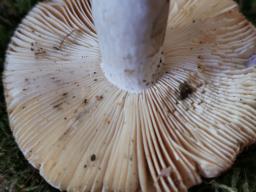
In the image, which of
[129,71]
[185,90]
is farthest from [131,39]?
[185,90]

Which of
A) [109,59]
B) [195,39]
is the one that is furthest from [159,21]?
[195,39]

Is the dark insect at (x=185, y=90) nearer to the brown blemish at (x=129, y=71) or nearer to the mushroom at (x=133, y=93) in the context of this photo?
the mushroom at (x=133, y=93)

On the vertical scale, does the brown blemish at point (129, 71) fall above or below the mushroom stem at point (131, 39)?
below

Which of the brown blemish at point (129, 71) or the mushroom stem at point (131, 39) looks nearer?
the mushroom stem at point (131, 39)

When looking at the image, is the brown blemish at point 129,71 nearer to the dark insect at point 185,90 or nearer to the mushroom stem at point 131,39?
the mushroom stem at point 131,39

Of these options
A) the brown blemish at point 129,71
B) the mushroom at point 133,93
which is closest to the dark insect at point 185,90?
the mushroom at point 133,93

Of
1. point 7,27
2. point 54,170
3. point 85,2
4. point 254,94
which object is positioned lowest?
point 54,170

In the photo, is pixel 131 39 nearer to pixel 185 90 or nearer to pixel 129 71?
pixel 129 71

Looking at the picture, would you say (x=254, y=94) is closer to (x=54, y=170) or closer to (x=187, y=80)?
(x=187, y=80)
